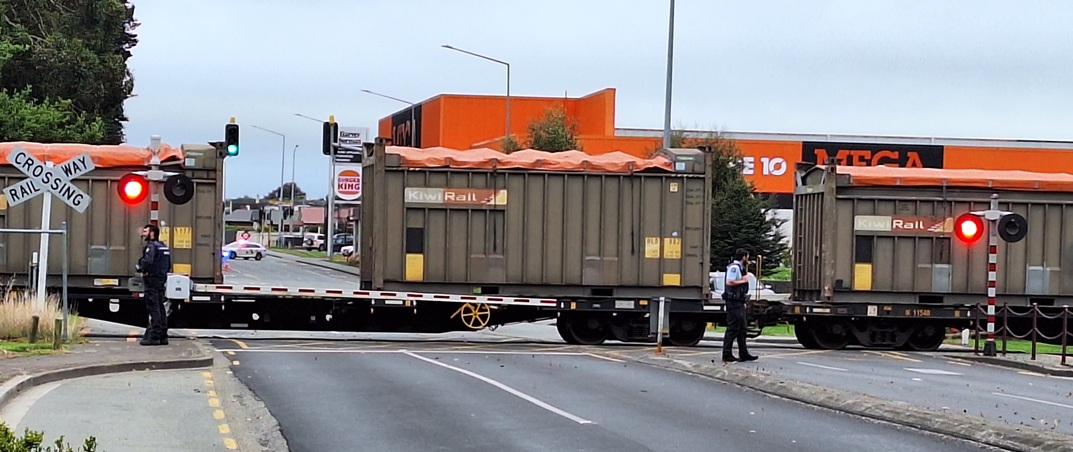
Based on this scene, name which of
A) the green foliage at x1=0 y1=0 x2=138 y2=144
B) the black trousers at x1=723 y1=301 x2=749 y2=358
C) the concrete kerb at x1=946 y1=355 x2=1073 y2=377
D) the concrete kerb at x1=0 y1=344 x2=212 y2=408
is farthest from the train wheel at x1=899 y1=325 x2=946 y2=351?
the green foliage at x1=0 y1=0 x2=138 y2=144

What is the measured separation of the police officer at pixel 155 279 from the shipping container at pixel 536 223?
4.57 m

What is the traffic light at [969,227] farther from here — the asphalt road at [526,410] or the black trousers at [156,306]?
the black trousers at [156,306]

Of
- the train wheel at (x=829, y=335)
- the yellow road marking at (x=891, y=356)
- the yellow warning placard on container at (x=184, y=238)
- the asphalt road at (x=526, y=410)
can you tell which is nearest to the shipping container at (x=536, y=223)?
the train wheel at (x=829, y=335)

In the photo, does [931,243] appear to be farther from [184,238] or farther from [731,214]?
[731,214]

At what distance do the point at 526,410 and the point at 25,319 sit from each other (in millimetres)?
9319

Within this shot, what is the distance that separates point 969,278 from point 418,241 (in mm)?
9833

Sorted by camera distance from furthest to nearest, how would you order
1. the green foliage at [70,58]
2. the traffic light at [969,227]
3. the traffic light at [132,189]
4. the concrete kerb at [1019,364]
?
the green foliage at [70,58] → the traffic light at [969,227] → the traffic light at [132,189] → the concrete kerb at [1019,364]

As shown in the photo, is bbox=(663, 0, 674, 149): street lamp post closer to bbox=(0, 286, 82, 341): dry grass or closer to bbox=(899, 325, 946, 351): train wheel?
bbox=(899, 325, 946, 351): train wheel

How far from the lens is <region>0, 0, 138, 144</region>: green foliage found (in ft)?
154

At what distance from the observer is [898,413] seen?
13578 millimetres

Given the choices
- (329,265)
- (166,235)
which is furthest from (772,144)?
(166,235)

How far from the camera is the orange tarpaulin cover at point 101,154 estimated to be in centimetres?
2383

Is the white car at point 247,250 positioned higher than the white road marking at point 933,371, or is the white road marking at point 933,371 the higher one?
the white car at point 247,250

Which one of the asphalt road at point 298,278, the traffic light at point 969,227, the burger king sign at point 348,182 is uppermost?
the burger king sign at point 348,182
